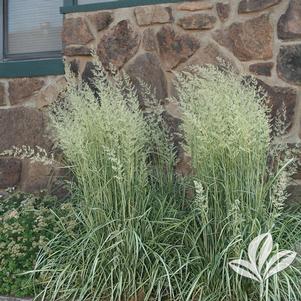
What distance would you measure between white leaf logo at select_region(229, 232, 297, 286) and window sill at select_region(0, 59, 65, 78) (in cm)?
261

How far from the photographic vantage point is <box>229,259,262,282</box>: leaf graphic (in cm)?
342

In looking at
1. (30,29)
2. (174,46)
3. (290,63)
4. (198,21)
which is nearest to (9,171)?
(30,29)

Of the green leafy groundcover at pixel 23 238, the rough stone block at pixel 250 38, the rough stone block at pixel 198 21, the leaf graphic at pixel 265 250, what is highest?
the rough stone block at pixel 198 21

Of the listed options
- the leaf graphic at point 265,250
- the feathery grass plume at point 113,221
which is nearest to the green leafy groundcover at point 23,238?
the feathery grass plume at point 113,221

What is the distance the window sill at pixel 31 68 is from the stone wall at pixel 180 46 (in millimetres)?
71

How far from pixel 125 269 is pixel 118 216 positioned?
34 cm

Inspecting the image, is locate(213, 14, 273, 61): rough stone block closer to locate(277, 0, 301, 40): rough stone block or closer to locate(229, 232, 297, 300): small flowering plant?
locate(277, 0, 301, 40): rough stone block

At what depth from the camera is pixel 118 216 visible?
388cm

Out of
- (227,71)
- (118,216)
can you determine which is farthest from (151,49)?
(118,216)

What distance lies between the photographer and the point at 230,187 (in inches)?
145

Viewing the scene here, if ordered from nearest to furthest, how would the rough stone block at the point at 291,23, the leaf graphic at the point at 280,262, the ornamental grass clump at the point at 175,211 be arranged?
the leaf graphic at the point at 280,262 < the ornamental grass clump at the point at 175,211 < the rough stone block at the point at 291,23

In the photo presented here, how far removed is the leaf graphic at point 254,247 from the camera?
345 centimetres

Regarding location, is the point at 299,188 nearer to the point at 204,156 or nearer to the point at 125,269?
the point at 204,156

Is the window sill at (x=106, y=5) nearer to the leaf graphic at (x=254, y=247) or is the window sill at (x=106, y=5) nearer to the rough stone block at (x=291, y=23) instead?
the rough stone block at (x=291, y=23)
